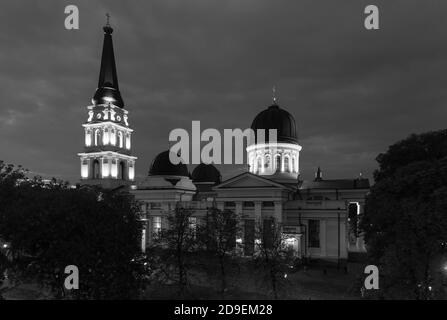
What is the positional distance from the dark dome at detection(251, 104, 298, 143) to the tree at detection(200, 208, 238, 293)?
2558 centimetres

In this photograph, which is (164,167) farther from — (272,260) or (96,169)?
(272,260)

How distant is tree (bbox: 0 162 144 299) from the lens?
797 inches

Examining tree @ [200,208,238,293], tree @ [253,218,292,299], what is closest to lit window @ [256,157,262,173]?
tree @ [200,208,238,293]

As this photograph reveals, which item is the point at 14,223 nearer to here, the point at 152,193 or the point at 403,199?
the point at 403,199

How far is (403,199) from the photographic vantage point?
23.9 meters

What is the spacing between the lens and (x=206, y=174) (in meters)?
73.9

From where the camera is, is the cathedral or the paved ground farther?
the cathedral

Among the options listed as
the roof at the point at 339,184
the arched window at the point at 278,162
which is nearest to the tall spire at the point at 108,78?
the arched window at the point at 278,162

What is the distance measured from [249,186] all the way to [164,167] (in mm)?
19884

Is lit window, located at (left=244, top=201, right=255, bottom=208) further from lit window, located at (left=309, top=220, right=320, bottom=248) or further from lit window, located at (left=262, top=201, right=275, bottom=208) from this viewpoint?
lit window, located at (left=309, top=220, right=320, bottom=248)

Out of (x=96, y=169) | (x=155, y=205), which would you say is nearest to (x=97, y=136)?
(x=96, y=169)

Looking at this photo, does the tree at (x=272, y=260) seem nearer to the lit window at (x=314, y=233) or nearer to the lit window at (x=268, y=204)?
the lit window at (x=268, y=204)

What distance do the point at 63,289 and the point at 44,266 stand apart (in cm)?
173
